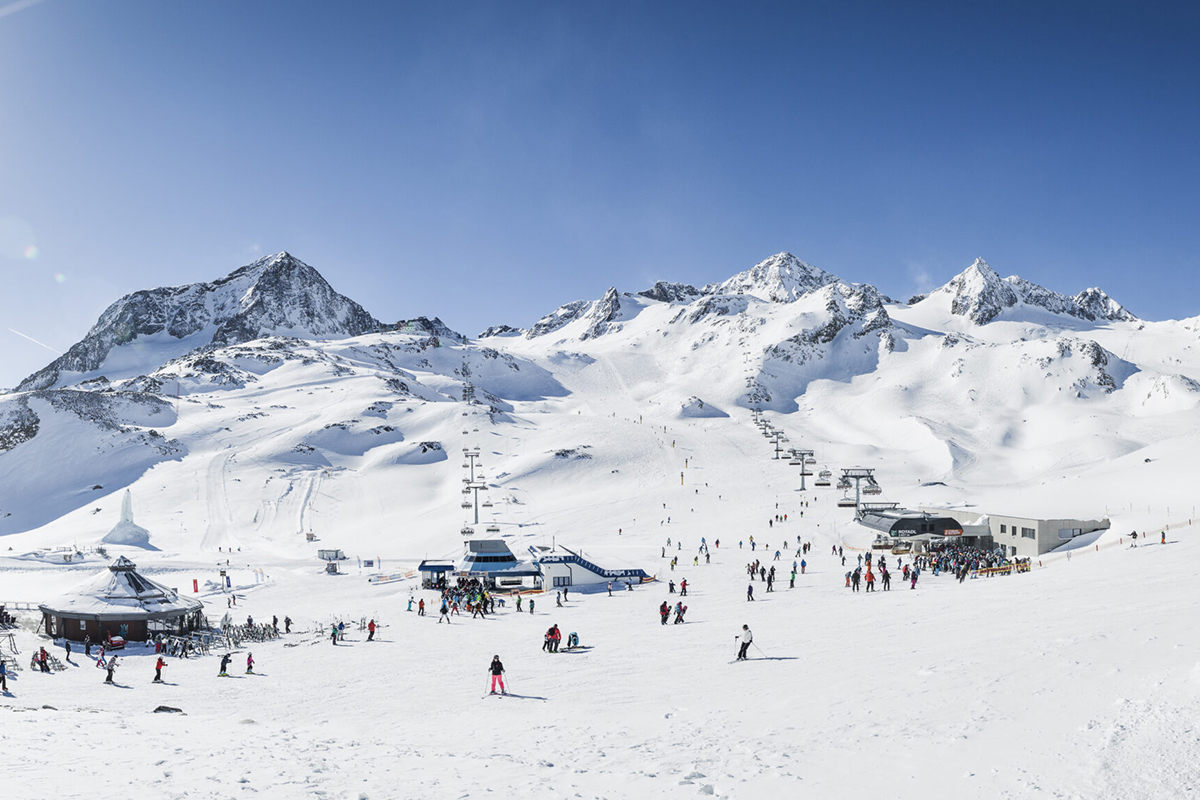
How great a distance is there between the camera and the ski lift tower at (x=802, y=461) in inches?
3039

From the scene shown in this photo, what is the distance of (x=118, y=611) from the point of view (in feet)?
99.9

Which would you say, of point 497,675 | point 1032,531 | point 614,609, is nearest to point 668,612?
point 614,609

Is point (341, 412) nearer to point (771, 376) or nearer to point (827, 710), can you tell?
point (771, 376)

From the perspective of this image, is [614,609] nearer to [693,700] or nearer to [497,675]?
[497,675]

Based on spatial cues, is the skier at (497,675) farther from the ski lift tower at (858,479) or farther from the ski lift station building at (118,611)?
the ski lift tower at (858,479)

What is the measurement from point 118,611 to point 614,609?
68.4 ft

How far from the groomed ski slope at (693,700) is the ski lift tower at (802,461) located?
33916 millimetres

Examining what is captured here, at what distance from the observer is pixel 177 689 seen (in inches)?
865

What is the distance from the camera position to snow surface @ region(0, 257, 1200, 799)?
37.3 ft

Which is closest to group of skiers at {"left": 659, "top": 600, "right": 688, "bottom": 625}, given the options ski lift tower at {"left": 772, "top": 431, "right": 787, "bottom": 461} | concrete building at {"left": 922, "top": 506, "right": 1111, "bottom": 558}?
concrete building at {"left": 922, "top": 506, "right": 1111, "bottom": 558}

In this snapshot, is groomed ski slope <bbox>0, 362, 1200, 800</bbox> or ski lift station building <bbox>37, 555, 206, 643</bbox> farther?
ski lift station building <bbox>37, 555, 206, 643</bbox>

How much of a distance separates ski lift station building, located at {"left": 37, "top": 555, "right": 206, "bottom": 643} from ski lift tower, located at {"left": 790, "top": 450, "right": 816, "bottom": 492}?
58.2m

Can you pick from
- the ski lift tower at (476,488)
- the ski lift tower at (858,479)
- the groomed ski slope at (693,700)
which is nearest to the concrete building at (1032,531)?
the groomed ski slope at (693,700)

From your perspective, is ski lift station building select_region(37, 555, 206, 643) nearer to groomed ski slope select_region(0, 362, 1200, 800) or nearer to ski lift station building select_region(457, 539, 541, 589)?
groomed ski slope select_region(0, 362, 1200, 800)
